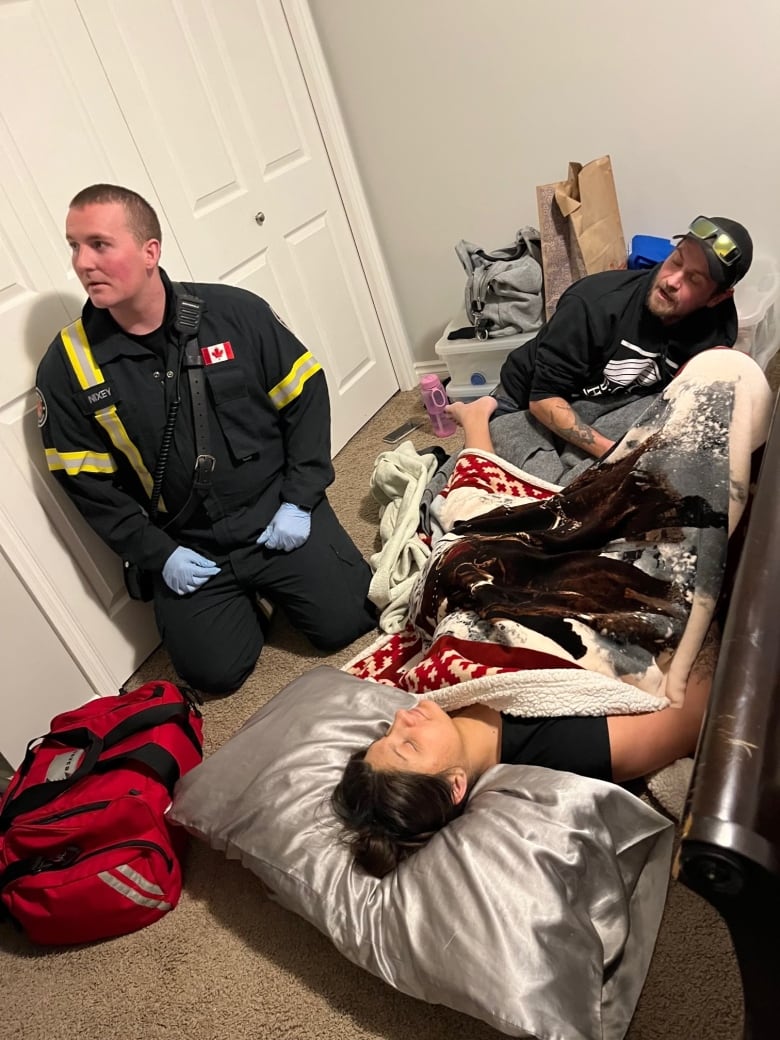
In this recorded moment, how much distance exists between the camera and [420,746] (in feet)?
3.98

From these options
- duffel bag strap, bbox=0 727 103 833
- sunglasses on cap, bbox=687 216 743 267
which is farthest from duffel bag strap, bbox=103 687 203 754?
sunglasses on cap, bbox=687 216 743 267

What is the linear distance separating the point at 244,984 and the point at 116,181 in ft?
6.01

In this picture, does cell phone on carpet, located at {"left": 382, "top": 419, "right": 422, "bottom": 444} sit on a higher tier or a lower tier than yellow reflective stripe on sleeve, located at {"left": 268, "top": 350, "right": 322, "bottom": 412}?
lower

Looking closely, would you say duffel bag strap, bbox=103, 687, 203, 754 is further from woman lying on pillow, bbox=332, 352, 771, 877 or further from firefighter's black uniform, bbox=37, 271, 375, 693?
woman lying on pillow, bbox=332, 352, 771, 877

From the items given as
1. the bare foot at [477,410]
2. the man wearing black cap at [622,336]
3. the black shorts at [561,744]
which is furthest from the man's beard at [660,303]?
the black shorts at [561,744]

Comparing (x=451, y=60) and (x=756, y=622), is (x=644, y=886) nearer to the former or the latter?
(x=756, y=622)

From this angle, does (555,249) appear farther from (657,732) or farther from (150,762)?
(150,762)

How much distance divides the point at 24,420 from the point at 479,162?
1729 mm

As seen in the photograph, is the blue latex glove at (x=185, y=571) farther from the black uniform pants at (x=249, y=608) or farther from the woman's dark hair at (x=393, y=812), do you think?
the woman's dark hair at (x=393, y=812)

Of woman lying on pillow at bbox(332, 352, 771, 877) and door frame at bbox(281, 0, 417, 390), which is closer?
woman lying on pillow at bbox(332, 352, 771, 877)

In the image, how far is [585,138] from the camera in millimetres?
2436

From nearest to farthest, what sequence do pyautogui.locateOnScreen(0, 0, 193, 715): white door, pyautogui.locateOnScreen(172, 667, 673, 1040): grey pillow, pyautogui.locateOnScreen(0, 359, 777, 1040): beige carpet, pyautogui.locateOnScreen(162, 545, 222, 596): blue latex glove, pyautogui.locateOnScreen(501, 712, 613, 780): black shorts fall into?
pyautogui.locateOnScreen(172, 667, 673, 1040): grey pillow < pyautogui.locateOnScreen(0, 359, 777, 1040): beige carpet < pyautogui.locateOnScreen(501, 712, 613, 780): black shorts < pyautogui.locateOnScreen(0, 0, 193, 715): white door < pyautogui.locateOnScreen(162, 545, 222, 596): blue latex glove

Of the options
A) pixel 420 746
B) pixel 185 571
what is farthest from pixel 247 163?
pixel 420 746

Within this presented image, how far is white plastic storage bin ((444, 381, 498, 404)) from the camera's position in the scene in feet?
8.68
